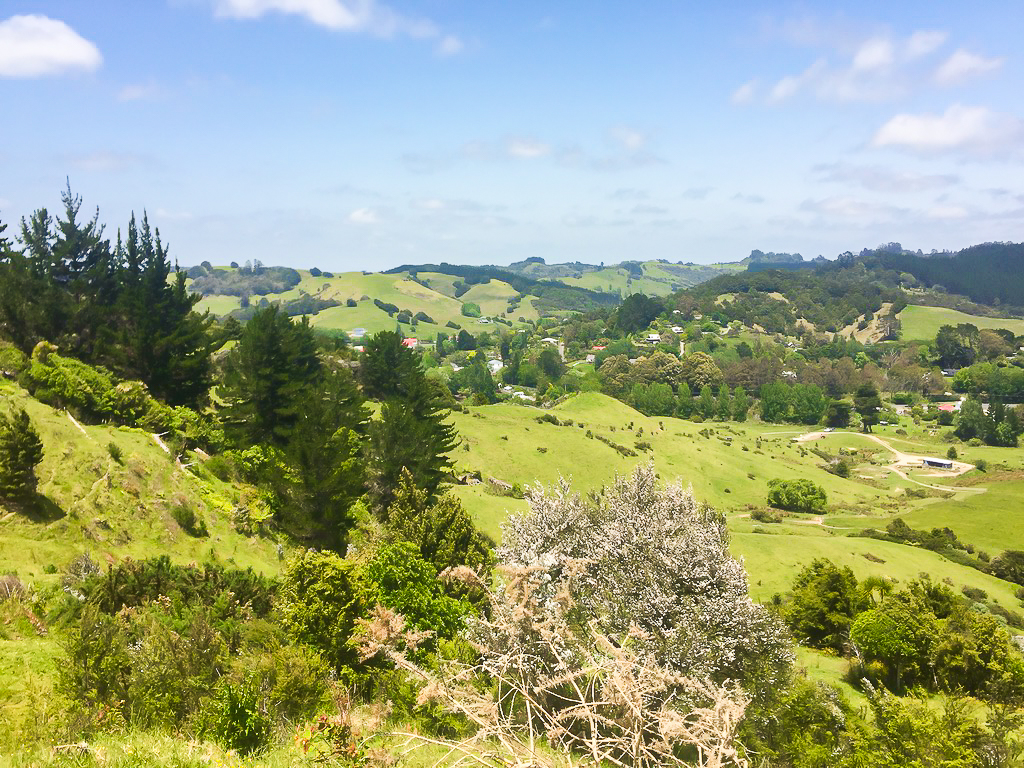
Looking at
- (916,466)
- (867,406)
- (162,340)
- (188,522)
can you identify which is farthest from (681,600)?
(867,406)

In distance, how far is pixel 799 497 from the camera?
71.4 meters

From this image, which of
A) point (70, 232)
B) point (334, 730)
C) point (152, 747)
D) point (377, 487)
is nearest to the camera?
point (152, 747)

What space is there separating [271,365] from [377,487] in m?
10.1

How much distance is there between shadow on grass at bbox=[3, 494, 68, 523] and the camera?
19.7 metres

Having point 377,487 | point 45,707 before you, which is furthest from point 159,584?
point 377,487

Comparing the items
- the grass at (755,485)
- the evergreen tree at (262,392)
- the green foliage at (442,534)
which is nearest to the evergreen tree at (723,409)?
the grass at (755,485)

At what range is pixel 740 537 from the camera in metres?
46.8

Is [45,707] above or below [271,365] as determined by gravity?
below

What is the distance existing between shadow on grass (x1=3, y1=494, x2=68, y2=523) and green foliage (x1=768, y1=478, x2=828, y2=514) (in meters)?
71.1

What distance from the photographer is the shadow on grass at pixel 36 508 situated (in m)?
19.7

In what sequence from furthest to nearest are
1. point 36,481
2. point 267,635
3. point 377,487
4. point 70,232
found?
point 70,232, point 377,487, point 36,481, point 267,635

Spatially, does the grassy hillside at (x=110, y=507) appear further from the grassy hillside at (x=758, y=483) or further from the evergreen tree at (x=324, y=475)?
the grassy hillside at (x=758, y=483)

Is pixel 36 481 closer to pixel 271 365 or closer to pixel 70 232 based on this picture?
pixel 271 365

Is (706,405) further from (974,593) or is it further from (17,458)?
(17,458)
